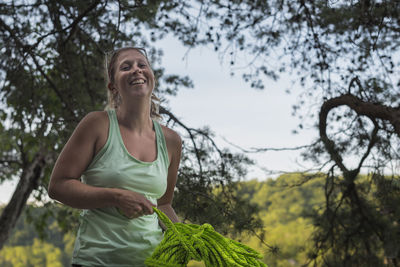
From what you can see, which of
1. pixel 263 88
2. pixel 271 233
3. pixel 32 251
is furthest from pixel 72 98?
pixel 32 251

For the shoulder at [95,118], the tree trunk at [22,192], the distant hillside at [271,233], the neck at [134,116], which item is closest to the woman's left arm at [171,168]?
the neck at [134,116]

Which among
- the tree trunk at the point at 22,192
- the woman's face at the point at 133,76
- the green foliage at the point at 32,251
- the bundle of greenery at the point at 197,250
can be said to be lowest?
the bundle of greenery at the point at 197,250

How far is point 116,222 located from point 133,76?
1.50ft

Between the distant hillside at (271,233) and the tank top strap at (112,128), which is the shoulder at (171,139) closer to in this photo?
the tank top strap at (112,128)

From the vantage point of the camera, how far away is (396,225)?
4379mm

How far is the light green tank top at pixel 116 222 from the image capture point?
3.96 feet

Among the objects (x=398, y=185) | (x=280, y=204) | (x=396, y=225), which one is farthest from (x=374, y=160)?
(x=280, y=204)

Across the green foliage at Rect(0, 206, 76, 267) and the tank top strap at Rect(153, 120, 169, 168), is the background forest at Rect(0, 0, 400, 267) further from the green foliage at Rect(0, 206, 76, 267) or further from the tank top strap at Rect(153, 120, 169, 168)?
the green foliage at Rect(0, 206, 76, 267)

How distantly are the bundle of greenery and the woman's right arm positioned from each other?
7 centimetres

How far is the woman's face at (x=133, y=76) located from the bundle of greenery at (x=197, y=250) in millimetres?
417

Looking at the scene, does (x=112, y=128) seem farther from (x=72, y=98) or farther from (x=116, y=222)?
(x=72, y=98)

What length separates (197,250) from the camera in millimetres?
1219

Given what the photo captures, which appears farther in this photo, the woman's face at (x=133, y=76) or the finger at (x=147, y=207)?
the woman's face at (x=133, y=76)

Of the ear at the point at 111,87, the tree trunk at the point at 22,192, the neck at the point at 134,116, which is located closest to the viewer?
the neck at the point at 134,116
